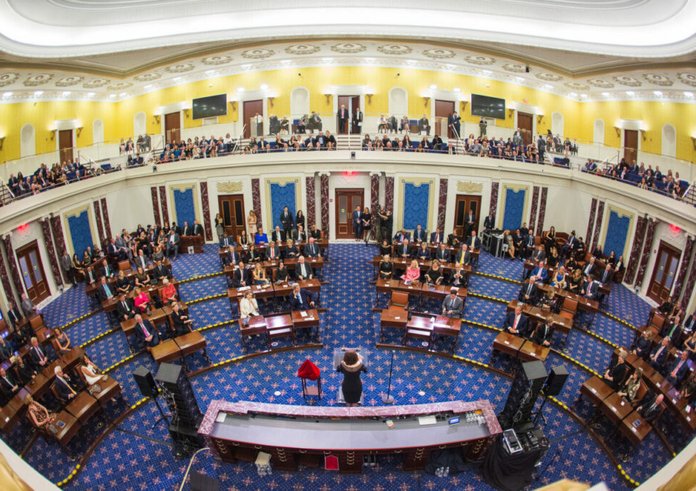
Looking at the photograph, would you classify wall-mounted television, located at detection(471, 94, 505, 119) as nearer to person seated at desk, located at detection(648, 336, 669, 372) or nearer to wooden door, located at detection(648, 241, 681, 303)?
wooden door, located at detection(648, 241, 681, 303)

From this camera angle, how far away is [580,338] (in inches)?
426

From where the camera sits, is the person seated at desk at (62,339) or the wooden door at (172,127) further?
the wooden door at (172,127)

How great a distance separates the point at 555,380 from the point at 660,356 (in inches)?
149

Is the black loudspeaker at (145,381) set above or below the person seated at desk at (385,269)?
below

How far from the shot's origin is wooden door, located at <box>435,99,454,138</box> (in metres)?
18.2

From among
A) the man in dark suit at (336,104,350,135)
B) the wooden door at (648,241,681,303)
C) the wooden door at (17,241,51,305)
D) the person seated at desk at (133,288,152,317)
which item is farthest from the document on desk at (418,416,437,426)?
the man in dark suit at (336,104,350,135)

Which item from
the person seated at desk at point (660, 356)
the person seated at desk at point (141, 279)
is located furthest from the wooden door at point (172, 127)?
the person seated at desk at point (660, 356)

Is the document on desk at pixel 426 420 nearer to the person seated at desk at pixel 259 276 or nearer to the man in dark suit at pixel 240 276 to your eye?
the person seated at desk at pixel 259 276

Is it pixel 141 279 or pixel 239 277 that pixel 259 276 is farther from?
pixel 141 279

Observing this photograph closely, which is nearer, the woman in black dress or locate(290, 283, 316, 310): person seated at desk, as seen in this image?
the woman in black dress

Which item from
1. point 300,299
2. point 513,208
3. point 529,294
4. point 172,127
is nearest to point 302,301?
point 300,299

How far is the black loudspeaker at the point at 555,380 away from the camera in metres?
7.14

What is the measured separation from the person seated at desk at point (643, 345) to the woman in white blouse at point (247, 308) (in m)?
9.19

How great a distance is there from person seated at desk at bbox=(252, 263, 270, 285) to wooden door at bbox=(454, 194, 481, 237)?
8.50 meters
